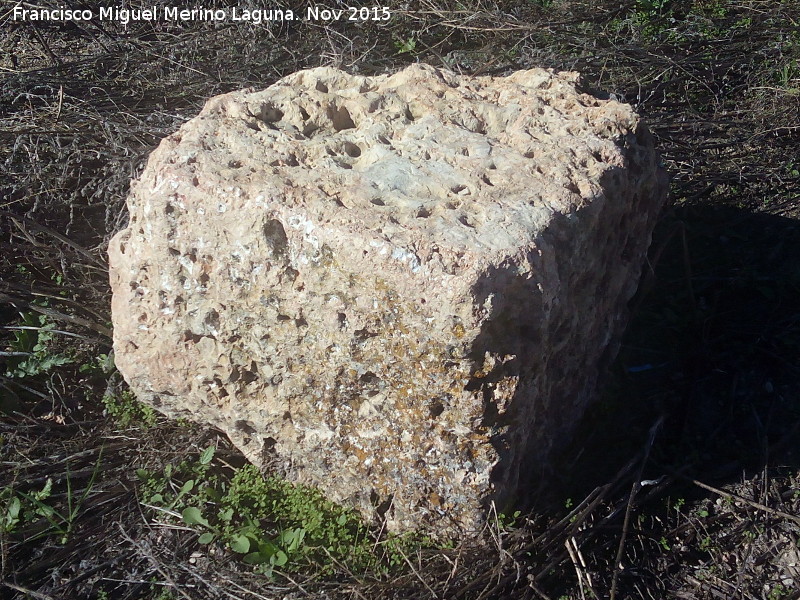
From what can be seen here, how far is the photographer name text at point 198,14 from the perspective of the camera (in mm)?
5062

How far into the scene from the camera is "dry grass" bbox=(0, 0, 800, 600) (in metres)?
2.63

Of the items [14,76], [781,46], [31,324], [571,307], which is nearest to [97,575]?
[31,324]

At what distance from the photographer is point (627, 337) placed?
3420 mm

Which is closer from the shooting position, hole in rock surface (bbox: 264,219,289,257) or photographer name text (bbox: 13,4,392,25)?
hole in rock surface (bbox: 264,219,289,257)

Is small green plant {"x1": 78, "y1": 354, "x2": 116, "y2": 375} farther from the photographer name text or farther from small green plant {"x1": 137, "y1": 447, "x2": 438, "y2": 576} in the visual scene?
the photographer name text

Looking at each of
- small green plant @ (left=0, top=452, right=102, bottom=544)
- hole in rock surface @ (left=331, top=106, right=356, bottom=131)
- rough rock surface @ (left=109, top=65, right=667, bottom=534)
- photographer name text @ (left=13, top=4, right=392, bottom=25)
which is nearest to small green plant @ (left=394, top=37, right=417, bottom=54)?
photographer name text @ (left=13, top=4, right=392, bottom=25)

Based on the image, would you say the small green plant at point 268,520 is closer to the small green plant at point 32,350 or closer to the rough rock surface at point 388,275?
the rough rock surface at point 388,275

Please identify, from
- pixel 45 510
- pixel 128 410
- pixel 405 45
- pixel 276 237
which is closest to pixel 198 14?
pixel 405 45

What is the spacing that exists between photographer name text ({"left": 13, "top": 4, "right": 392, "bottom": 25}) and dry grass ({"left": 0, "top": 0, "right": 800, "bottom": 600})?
68 millimetres

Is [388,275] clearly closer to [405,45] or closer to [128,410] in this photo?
[128,410]

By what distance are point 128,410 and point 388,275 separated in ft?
4.98

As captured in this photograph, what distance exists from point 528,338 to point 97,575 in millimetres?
1642

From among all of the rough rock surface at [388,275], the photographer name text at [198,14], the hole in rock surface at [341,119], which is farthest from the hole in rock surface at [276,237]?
the photographer name text at [198,14]

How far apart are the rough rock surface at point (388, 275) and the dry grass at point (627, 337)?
0.90 feet
